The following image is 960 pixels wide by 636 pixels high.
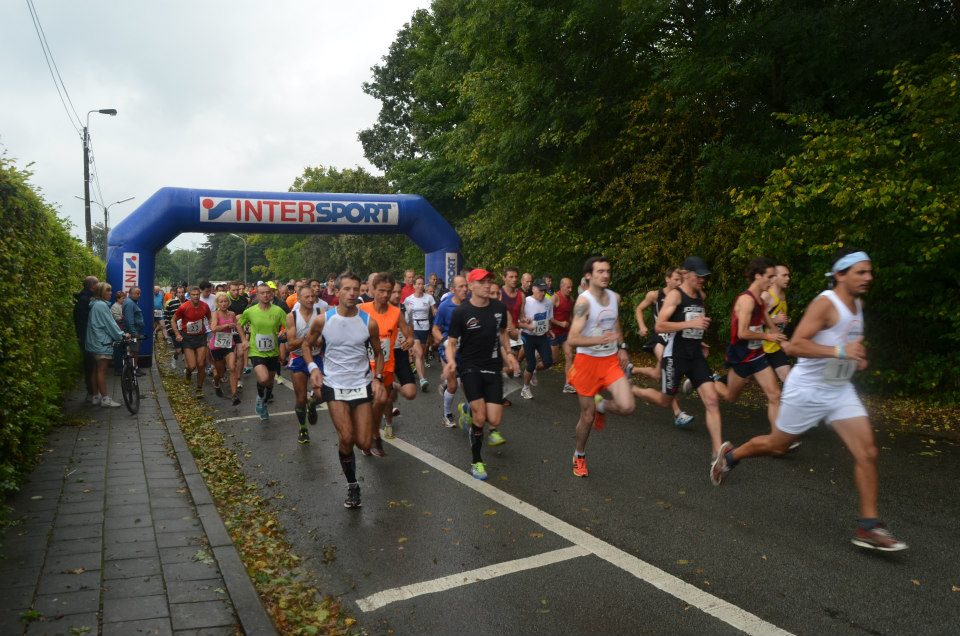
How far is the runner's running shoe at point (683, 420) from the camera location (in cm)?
882

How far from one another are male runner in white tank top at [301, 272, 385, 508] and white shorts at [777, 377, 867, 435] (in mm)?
3285

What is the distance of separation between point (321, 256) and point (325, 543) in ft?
170

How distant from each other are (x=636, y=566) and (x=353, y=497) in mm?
2445

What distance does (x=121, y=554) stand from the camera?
486 cm

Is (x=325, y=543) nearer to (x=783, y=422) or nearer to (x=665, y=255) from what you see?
(x=783, y=422)

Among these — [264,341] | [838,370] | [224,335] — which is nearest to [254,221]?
[224,335]

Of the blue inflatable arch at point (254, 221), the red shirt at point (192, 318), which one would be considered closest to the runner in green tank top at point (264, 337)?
the red shirt at point (192, 318)

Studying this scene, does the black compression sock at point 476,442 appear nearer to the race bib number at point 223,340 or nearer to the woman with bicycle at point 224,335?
the woman with bicycle at point 224,335

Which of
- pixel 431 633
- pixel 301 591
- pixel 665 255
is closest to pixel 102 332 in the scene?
pixel 301 591

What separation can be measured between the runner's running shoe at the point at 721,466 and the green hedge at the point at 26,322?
540 centimetres

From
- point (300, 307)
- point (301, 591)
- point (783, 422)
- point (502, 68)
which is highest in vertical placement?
point (502, 68)

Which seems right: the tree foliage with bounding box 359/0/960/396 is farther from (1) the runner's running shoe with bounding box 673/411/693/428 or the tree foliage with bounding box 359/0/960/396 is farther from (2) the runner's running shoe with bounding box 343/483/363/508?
(2) the runner's running shoe with bounding box 343/483/363/508

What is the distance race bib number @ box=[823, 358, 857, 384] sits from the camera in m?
4.85

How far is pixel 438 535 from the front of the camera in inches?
209
